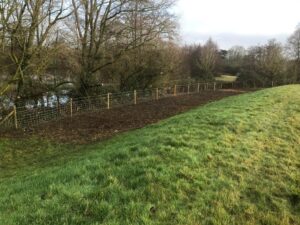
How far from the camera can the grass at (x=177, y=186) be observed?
14.1 ft

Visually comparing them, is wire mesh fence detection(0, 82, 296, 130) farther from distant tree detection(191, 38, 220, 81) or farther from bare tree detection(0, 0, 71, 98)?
distant tree detection(191, 38, 220, 81)

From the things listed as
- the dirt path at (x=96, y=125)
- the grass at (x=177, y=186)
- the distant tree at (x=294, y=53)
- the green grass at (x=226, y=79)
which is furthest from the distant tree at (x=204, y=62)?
the grass at (x=177, y=186)

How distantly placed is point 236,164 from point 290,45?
5332 cm

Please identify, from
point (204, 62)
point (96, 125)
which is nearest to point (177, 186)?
point (96, 125)

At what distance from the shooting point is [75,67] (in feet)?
75.4

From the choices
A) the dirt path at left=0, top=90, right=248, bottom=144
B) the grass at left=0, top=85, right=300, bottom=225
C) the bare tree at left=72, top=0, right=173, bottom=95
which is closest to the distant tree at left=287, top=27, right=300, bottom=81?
the bare tree at left=72, top=0, right=173, bottom=95

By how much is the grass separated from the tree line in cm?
1086

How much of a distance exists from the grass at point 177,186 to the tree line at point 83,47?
1086 centimetres

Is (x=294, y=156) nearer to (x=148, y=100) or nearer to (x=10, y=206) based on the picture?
(x=10, y=206)

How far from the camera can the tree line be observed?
16.4 m

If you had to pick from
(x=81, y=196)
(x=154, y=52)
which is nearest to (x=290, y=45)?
(x=154, y=52)

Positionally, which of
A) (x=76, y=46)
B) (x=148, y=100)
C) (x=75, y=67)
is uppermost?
(x=76, y=46)

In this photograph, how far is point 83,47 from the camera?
23375mm

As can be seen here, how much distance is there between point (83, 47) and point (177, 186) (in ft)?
65.5
